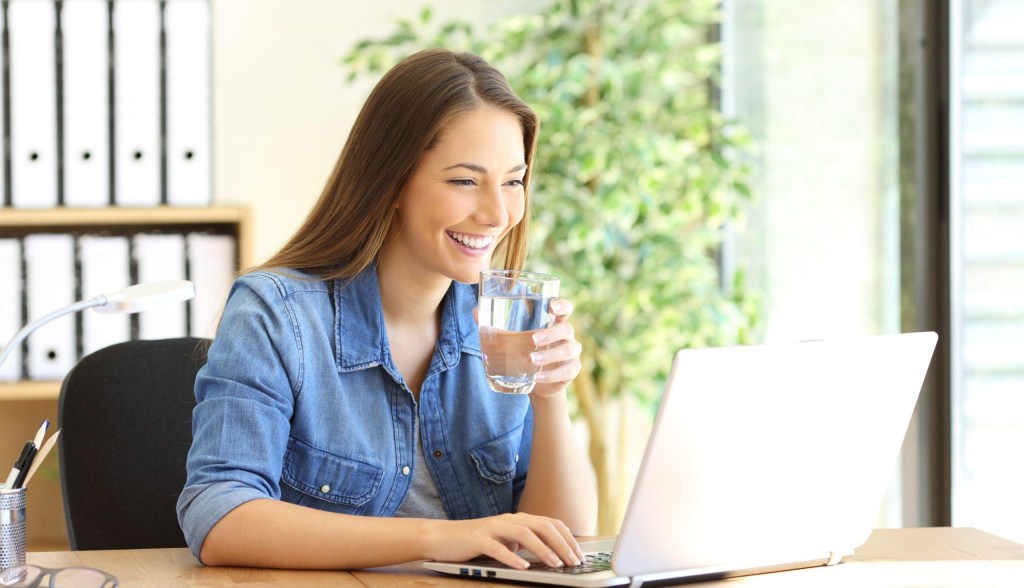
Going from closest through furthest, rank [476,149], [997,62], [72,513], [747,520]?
1. [747,520]
2. [476,149]
3. [72,513]
4. [997,62]

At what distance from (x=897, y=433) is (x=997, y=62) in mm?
1266

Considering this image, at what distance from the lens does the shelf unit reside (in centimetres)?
254

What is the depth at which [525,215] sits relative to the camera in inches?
65.5

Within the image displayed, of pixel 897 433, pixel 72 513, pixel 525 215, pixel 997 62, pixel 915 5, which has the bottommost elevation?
pixel 72 513

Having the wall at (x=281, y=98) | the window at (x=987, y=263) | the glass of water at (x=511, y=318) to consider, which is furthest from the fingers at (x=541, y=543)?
the wall at (x=281, y=98)

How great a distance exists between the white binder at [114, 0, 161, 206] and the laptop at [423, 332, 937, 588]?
166 cm

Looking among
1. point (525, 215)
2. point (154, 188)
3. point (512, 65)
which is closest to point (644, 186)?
point (512, 65)

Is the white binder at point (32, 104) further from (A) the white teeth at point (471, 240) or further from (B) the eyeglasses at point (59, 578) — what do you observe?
(B) the eyeglasses at point (59, 578)

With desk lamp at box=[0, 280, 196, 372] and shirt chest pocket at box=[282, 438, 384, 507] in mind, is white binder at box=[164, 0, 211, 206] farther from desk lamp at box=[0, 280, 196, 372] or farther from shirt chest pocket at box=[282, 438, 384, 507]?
desk lamp at box=[0, 280, 196, 372]

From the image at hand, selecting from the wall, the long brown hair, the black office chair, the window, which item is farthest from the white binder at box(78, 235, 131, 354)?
the window

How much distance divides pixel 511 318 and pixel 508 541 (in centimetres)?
22

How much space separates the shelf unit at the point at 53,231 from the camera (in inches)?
100

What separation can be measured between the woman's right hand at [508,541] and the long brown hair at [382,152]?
0.44m

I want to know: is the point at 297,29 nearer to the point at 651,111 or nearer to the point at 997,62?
the point at 651,111
